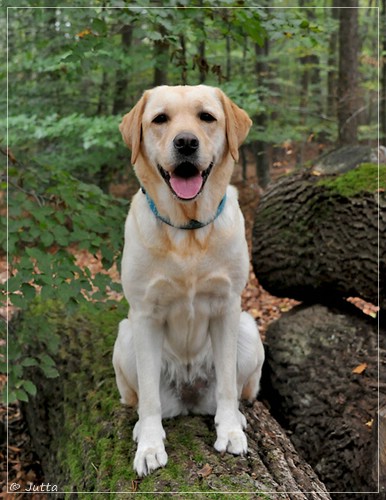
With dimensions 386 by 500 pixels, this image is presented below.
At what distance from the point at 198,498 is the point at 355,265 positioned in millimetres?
2452

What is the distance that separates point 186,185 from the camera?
2434 mm

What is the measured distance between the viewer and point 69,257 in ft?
11.6

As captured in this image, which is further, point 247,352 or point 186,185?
point 247,352

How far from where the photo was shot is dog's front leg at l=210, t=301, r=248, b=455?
2.72m

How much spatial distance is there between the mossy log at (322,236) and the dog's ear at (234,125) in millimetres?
1791

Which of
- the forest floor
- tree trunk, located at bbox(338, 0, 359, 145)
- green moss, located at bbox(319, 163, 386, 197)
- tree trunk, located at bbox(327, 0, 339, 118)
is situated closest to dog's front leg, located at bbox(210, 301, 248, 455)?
the forest floor

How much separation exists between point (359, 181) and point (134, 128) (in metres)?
2.30

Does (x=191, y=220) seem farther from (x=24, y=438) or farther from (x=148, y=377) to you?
(x=24, y=438)

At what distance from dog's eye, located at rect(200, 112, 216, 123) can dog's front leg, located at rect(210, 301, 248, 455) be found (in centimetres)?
92

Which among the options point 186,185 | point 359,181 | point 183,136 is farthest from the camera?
point 359,181

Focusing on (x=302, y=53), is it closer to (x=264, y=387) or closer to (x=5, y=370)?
(x=264, y=387)

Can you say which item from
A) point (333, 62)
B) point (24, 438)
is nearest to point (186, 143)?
point (24, 438)

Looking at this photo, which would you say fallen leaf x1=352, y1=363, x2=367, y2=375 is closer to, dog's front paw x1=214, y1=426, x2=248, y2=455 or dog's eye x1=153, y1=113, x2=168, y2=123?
dog's front paw x1=214, y1=426, x2=248, y2=455

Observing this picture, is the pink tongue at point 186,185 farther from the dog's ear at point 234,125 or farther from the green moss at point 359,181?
the green moss at point 359,181
